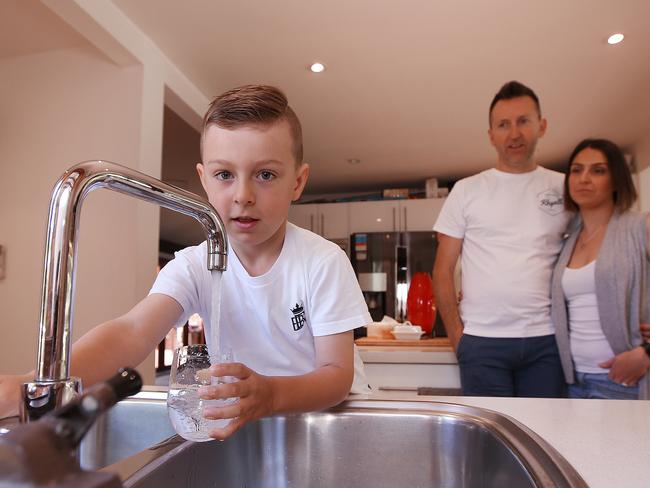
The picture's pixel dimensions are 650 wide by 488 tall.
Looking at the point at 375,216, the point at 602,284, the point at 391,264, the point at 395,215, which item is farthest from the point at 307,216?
the point at 602,284

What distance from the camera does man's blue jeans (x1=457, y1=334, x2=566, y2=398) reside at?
1.47 m

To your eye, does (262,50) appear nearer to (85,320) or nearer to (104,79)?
(104,79)

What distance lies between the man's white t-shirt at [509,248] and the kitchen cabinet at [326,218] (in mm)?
3229

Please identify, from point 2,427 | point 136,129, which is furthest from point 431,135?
point 2,427

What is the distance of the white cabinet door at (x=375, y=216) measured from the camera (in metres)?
4.81

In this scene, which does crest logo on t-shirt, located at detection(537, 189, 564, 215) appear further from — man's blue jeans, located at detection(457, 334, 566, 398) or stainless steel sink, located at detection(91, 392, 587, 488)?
stainless steel sink, located at detection(91, 392, 587, 488)

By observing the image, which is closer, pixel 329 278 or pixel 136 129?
pixel 329 278

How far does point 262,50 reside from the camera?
99.2 inches

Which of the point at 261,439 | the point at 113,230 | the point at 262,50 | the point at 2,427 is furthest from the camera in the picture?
the point at 262,50

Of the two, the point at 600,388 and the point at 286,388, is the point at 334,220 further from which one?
the point at 286,388

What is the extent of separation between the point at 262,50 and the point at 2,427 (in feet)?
7.64

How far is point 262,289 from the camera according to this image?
823 mm

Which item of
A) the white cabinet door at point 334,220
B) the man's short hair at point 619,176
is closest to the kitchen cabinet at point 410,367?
the man's short hair at point 619,176

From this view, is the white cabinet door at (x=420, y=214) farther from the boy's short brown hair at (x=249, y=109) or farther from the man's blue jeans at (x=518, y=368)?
the boy's short brown hair at (x=249, y=109)
